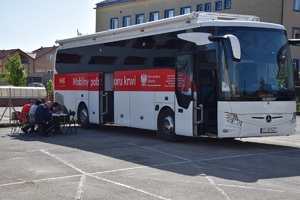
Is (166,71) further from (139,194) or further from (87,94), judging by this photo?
(139,194)

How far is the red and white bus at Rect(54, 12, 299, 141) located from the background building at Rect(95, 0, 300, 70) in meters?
28.4

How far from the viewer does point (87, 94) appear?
20172 mm

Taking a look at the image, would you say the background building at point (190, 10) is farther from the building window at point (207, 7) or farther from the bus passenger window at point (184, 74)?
the bus passenger window at point (184, 74)

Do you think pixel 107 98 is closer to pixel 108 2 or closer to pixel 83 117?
pixel 83 117

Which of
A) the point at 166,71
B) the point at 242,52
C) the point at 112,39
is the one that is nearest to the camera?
the point at 242,52

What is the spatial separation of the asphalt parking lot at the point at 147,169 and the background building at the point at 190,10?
94.2ft

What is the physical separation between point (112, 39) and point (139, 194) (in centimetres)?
1104

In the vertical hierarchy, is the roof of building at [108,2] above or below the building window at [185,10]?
above

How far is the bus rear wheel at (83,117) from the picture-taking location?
20.4 m

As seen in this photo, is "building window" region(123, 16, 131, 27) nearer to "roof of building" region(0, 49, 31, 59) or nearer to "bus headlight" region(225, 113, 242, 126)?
"bus headlight" region(225, 113, 242, 126)

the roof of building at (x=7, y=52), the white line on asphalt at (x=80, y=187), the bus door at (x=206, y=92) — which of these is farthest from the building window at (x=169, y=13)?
the roof of building at (x=7, y=52)

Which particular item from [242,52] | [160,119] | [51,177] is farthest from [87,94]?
[51,177]

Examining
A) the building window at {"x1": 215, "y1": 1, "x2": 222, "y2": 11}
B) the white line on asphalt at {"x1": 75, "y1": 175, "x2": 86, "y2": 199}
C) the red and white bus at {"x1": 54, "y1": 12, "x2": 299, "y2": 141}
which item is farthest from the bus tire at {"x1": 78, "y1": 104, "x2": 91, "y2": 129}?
the building window at {"x1": 215, "y1": 1, "x2": 222, "y2": 11}

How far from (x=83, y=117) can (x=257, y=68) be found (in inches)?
359
